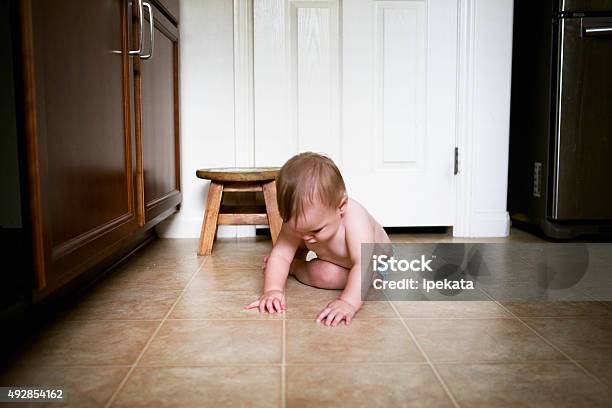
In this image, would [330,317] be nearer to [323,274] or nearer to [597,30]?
[323,274]

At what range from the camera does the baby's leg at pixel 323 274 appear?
1497mm

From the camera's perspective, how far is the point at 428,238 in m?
2.30

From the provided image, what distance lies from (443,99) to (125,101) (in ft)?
4.38

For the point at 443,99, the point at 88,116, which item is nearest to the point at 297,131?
the point at 443,99

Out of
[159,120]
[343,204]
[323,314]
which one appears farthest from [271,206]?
[323,314]

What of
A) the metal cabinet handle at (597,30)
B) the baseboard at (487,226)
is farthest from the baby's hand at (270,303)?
the metal cabinet handle at (597,30)

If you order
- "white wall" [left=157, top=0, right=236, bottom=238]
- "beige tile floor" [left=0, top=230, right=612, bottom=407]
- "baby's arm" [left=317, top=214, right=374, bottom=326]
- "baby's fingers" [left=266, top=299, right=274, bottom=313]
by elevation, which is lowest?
"beige tile floor" [left=0, top=230, right=612, bottom=407]

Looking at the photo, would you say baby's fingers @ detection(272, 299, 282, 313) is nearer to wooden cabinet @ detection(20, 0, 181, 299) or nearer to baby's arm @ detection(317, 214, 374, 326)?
baby's arm @ detection(317, 214, 374, 326)

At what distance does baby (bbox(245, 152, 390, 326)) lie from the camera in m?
1.25

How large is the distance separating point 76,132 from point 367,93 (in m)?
1.41

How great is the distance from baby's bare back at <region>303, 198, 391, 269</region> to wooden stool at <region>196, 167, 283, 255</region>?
0.52 metres

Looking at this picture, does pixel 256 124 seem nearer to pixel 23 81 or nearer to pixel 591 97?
pixel 591 97

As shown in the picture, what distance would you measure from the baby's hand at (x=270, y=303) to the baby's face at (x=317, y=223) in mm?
146
